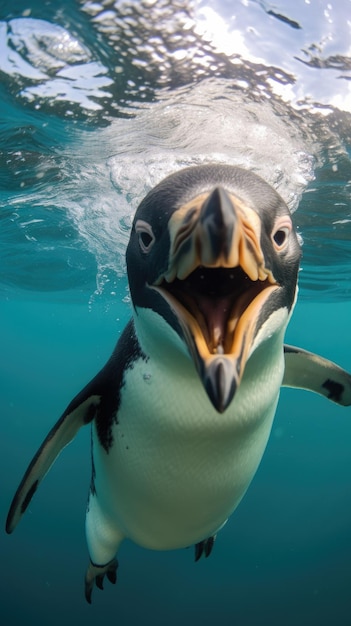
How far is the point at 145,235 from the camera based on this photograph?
2.14m

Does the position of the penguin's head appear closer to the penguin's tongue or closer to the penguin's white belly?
the penguin's tongue

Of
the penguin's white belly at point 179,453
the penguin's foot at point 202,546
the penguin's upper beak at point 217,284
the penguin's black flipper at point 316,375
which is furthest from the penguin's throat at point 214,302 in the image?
→ the penguin's foot at point 202,546

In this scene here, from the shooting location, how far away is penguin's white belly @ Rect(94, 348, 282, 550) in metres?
2.42

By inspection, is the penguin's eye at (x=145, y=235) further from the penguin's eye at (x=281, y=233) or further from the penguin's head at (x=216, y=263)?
the penguin's eye at (x=281, y=233)

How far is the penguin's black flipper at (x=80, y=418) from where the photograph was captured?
120 inches

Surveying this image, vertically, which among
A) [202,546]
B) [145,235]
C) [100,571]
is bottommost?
[100,571]

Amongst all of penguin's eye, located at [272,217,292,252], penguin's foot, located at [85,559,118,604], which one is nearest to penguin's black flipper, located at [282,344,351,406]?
penguin's eye, located at [272,217,292,252]

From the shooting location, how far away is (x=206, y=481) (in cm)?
273

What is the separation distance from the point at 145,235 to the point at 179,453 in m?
1.21

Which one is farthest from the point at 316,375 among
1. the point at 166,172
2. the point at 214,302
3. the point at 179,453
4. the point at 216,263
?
the point at 166,172

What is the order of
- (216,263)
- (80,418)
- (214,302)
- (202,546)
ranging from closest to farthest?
1. (216,263)
2. (214,302)
3. (80,418)
4. (202,546)

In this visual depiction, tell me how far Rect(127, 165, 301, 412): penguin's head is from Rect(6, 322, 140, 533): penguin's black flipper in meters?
0.85

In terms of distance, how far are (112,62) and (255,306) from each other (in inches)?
174

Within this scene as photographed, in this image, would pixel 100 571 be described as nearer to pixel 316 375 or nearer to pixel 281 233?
pixel 316 375
